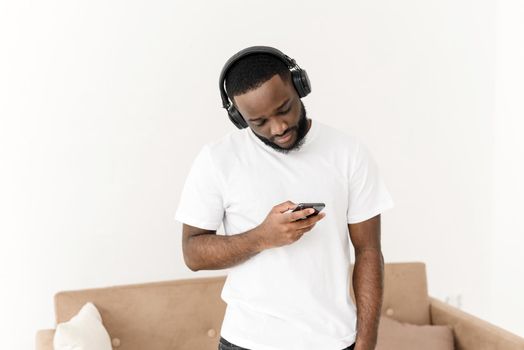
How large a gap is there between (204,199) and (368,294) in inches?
17.1

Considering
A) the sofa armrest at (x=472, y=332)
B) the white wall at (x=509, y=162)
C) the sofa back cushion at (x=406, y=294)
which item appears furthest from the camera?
the white wall at (x=509, y=162)

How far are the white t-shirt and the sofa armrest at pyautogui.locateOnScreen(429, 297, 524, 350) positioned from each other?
1.08 metres

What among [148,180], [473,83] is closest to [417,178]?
[473,83]

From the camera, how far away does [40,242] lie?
260 cm

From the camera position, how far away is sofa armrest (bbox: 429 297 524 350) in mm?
2355

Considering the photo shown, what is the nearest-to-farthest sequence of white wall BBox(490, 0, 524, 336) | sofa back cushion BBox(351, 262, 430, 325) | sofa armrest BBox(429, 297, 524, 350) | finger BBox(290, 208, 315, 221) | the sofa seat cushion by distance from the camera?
1. finger BBox(290, 208, 315, 221)
2. sofa armrest BBox(429, 297, 524, 350)
3. the sofa seat cushion
4. sofa back cushion BBox(351, 262, 430, 325)
5. white wall BBox(490, 0, 524, 336)

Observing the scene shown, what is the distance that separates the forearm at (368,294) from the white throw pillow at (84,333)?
3.29ft

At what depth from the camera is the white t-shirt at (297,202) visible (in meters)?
1.47

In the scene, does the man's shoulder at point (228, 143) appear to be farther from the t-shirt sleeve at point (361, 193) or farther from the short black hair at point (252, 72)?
the t-shirt sleeve at point (361, 193)

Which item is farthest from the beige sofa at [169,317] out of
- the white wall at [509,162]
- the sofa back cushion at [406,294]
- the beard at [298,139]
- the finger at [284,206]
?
the finger at [284,206]

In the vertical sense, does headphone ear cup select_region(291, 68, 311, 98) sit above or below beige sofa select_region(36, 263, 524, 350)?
above

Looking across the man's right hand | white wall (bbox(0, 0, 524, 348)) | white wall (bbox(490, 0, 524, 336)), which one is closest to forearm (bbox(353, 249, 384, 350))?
the man's right hand

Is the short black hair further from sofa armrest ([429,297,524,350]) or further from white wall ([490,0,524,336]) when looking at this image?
white wall ([490,0,524,336])

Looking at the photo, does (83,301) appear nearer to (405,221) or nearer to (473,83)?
(405,221)
